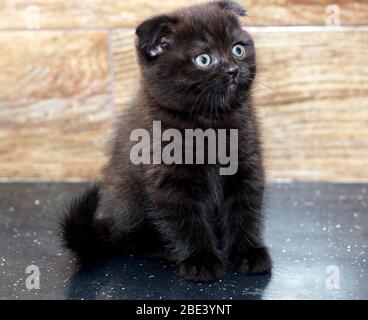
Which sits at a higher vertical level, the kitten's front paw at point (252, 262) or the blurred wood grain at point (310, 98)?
the blurred wood grain at point (310, 98)

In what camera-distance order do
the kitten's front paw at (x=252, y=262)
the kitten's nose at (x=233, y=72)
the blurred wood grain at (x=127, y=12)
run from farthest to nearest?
the blurred wood grain at (x=127, y=12)
the kitten's front paw at (x=252, y=262)
the kitten's nose at (x=233, y=72)

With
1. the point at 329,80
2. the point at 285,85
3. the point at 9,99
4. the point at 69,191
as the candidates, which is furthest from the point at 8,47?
the point at 329,80

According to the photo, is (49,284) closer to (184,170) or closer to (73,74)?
(184,170)

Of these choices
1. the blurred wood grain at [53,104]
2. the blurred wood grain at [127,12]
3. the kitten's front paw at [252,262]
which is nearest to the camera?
the kitten's front paw at [252,262]

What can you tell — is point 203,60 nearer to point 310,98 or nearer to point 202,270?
point 202,270

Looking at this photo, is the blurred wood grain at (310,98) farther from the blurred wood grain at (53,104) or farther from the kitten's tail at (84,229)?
the kitten's tail at (84,229)

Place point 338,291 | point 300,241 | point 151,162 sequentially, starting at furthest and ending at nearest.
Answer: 1. point 300,241
2. point 151,162
3. point 338,291

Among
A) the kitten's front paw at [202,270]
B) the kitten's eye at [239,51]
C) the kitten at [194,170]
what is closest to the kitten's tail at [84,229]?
the kitten at [194,170]

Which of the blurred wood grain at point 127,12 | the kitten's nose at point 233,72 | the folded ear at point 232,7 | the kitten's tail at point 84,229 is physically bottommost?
the kitten's tail at point 84,229
